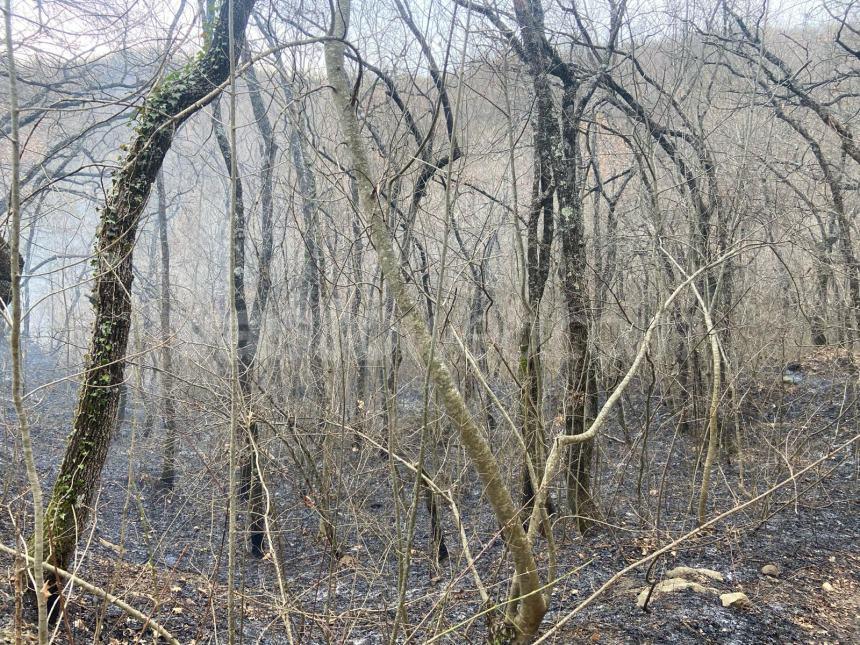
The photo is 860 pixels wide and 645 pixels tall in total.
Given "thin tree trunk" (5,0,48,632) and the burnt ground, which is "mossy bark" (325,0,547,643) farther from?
"thin tree trunk" (5,0,48,632)

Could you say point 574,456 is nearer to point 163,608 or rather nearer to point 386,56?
point 163,608

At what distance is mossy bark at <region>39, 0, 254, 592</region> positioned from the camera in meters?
4.22

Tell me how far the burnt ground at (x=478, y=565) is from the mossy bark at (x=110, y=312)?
12.0 inches

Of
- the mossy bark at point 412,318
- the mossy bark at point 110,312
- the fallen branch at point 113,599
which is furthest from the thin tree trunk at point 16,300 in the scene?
the mossy bark at point 110,312

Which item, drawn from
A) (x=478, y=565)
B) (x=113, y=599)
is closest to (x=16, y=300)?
(x=113, y=599)

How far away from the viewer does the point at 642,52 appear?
723 centimetres

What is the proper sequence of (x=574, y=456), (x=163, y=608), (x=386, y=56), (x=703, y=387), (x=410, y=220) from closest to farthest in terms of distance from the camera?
(x=163, y=608) < (x=410, y=220) < (x=574, y=456) < (x=386, y=56) < (x=703, y=387)

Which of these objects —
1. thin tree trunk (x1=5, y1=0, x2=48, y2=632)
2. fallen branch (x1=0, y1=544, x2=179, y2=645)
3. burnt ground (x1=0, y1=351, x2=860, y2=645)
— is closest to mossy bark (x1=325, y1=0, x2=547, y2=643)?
burnt ground (x1=0, y1=351, x2=860, y2=645)

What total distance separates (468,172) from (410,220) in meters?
2.80

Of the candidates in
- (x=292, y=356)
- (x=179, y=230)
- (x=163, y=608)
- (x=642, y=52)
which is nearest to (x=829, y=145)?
A: (x=642, y=52)

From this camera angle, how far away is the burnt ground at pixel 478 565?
12.5ft

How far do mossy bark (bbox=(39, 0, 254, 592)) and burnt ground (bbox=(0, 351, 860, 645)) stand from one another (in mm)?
306

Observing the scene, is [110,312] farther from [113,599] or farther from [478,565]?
[478,565]

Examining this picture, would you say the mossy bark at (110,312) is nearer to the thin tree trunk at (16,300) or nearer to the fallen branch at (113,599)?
the fallen branch at (113,599)
